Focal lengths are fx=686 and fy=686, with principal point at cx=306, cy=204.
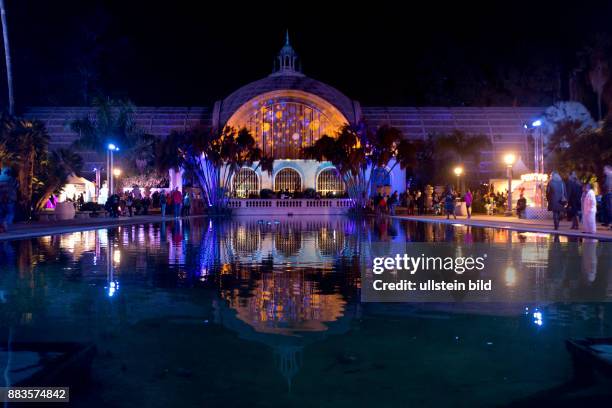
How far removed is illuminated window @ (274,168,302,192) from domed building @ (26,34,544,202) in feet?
0.31

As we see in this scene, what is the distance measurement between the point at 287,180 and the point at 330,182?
13.4 feet

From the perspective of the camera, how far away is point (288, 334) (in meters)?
6.30

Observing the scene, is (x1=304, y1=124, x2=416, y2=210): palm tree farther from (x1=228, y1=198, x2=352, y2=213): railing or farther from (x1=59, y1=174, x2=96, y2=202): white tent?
(x1=59, y1=174, x2=96, y2=202): white tent

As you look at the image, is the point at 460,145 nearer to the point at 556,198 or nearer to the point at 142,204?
the point at 142,204

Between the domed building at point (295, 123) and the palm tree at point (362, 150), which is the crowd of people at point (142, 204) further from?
the domed building at point (295, 123)

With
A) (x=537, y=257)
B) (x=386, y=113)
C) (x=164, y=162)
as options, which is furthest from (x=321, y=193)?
(x=537, y=257)

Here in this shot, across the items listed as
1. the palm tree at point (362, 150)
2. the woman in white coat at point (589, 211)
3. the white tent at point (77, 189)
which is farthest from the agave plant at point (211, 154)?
the woman in white coat at point (589, 211)

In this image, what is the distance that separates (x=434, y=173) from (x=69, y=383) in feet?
173

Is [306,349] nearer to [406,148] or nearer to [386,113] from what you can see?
[406,148]

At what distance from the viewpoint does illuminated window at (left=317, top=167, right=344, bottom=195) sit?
64.8 metres

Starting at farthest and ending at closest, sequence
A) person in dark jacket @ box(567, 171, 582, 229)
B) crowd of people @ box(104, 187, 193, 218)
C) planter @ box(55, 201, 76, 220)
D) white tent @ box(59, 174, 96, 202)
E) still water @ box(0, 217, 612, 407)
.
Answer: white tent @ box(59, 174, 96, 202), crowd of people @ box(104, 187, 193, 218), planter @ box(55, 201, 76, 220), person in dark jacket @ box(567, 171, 582, 229), still water @ box(0, 217, 612, 407)

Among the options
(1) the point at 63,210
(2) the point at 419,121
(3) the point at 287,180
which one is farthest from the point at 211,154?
(2) the point at 419,121

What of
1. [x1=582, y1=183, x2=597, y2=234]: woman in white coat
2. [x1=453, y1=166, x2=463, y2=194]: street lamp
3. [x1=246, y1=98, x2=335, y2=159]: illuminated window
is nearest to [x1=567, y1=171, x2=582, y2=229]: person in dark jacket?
[x1=582, y1=183, x2=597, y2=234]: woman in white coat

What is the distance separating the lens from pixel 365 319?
7.10m
